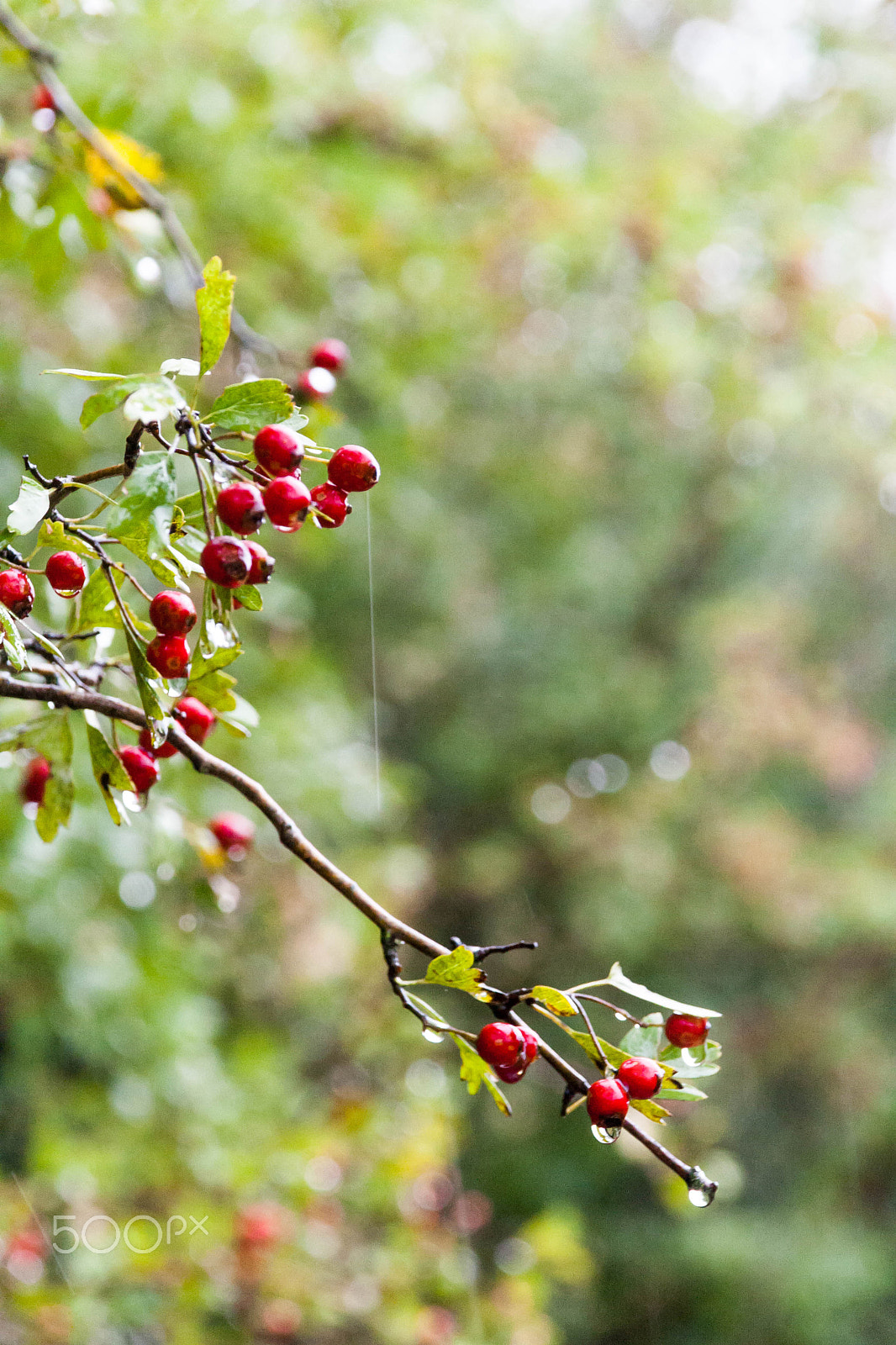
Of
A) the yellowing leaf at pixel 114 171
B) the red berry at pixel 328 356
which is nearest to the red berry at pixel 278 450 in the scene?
the red berry at pixel 328 356

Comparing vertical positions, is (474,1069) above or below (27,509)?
below

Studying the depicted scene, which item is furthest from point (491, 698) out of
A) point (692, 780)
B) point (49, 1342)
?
point (49, 1342)

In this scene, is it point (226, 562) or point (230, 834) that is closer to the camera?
A: point (226, 562)

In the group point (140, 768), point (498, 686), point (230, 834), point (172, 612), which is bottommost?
point (498, 686)

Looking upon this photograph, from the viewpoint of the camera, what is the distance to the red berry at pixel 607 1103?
0.34 m

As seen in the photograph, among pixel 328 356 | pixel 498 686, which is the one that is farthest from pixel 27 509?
pixel 498 686

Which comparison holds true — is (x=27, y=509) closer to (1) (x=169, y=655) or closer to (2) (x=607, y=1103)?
(1) (x=169, y=655)

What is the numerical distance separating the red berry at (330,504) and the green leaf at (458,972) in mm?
152

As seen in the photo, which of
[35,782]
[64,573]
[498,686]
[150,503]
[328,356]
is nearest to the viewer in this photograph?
[150,503]

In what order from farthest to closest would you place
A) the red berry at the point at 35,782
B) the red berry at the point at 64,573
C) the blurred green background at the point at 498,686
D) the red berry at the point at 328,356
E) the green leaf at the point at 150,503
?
the blurred green background at the point at 498,686, the red berry at the point at 328,356, the red berry at the point at 35,782, the red berry at the point at 64,573, the green leaf at the point at 150,503

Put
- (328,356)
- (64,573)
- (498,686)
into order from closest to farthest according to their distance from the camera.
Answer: (64,573), (328,356), (498,686)

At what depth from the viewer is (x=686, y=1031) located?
38 centimetres

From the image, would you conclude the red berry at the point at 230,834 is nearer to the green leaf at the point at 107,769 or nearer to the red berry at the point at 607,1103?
the green leaf at the point at 107,769

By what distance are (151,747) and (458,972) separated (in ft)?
0.48
